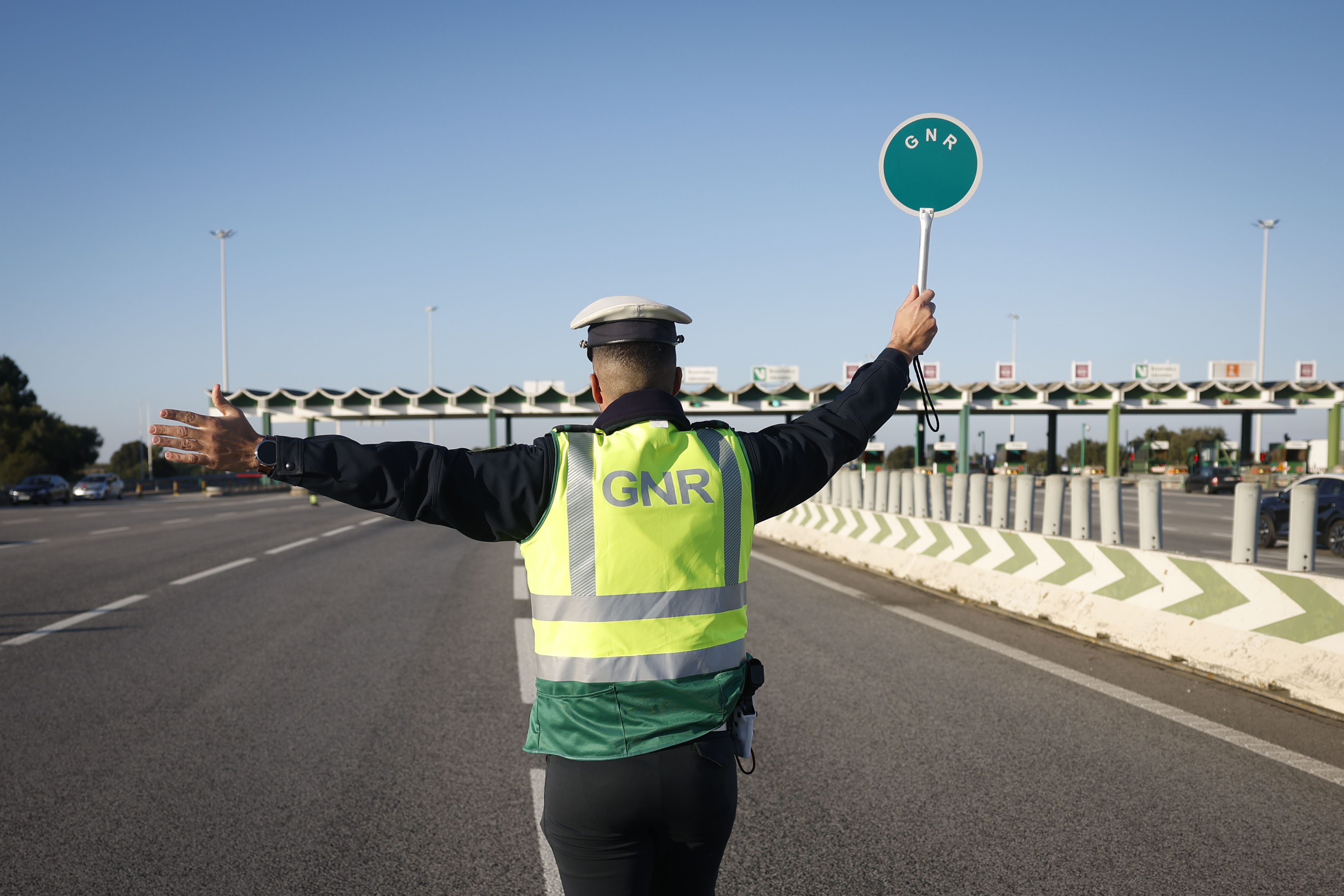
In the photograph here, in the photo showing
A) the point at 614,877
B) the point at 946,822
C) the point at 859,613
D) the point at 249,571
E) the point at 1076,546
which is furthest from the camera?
the point at 249,571

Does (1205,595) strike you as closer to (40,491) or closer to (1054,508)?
(1054,508)

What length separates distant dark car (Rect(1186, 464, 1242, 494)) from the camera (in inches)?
1639

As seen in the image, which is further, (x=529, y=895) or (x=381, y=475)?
(x=529, y=895)

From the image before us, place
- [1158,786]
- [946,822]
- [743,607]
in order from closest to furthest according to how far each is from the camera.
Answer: [743,607] < [946,822] < [1158,786]

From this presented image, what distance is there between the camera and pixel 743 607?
2.26 meters

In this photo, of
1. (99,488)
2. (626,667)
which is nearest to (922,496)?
(626,667)

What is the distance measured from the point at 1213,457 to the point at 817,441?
5100 centimetres

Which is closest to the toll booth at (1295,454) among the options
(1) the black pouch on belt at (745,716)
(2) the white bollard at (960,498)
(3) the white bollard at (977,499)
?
(2) the white bollard at (960,498)

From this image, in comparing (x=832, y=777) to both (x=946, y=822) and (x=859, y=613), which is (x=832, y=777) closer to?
(x=946, y=822)

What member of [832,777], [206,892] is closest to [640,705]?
[206,892]

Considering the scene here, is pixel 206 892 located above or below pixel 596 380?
below

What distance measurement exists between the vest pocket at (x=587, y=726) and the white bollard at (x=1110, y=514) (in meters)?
7.63

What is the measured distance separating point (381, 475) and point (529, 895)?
204 cm

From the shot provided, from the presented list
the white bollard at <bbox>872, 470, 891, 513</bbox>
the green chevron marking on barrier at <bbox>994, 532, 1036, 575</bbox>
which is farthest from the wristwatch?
the white bollard at <bbox>872, 470, 891, 513</bbox>
